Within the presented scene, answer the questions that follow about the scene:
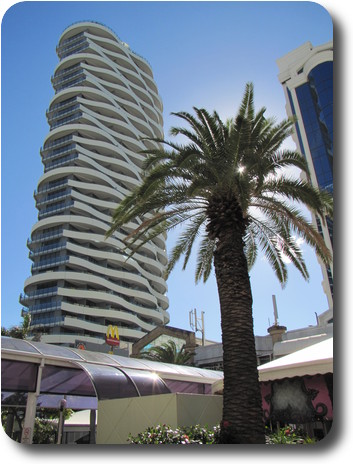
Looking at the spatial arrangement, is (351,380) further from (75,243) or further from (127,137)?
(127,137)

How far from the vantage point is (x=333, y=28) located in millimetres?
7793

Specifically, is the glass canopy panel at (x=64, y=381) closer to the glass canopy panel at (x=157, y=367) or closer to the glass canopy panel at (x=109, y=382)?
the glass canopy panel at (x=109, y=382)

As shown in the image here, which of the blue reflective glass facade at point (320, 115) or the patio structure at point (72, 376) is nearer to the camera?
the patio structure at point (72, 376)

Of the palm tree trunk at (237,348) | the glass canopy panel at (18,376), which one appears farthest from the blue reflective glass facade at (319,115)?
the palm tree trunk at (237,348)

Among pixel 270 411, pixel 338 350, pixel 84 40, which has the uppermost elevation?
pixel 84 40

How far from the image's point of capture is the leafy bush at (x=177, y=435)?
9.09 meters

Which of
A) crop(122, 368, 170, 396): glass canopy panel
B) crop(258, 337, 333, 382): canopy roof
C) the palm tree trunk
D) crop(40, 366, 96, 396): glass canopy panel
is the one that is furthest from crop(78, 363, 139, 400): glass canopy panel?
the palm tree trunk

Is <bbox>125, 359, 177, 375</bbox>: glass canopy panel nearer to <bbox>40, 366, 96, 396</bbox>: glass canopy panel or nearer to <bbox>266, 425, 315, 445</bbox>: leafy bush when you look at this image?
<bbox>40, 366, 96, 396</bbox>: glass canopy panel

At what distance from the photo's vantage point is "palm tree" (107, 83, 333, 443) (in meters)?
9.48

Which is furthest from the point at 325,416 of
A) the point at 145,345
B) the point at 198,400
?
the point at 145,345

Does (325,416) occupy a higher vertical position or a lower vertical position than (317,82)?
lower

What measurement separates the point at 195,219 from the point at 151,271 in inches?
3023

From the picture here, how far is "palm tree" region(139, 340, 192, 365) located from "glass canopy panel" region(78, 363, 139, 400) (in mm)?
13290

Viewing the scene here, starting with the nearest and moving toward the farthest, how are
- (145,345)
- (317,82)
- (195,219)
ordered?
1. (195,219)
2. (145,345)
3. (317,82)
